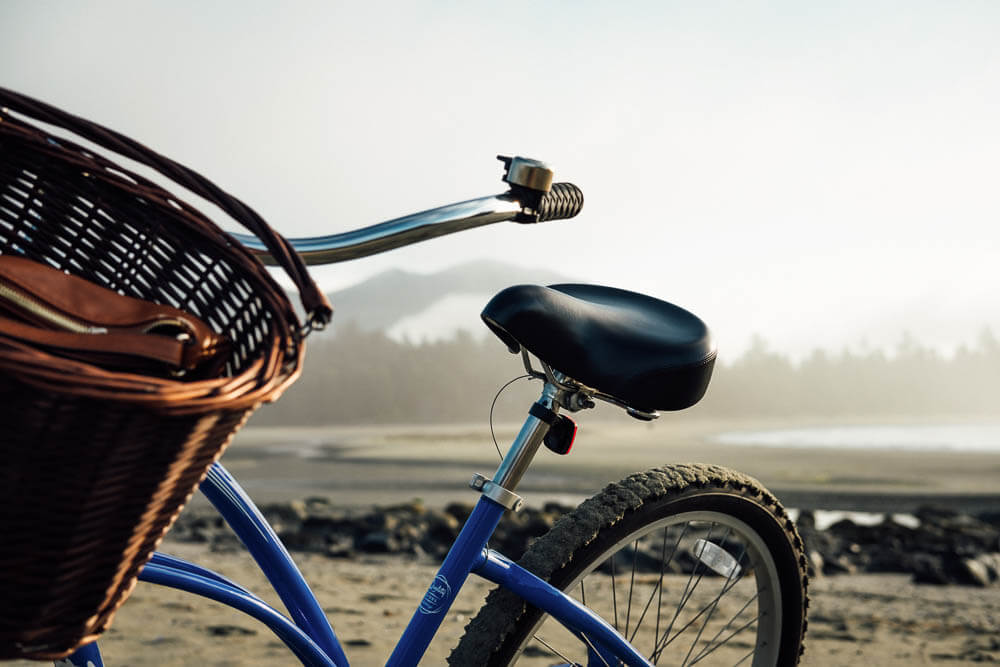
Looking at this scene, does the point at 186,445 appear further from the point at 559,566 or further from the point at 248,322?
the point at 559,566

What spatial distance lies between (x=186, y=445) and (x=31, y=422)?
0.13 metres

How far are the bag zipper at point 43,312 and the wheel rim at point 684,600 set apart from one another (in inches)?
32.1

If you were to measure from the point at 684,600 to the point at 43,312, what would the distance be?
1292 millimetres

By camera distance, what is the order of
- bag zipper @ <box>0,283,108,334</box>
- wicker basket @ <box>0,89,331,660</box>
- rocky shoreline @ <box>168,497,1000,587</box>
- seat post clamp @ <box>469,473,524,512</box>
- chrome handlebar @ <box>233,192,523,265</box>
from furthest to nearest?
1. rocky shoreline @ <box>168,497,1000,587</box>
2. seat post clamp @ <box>469,473,524,512</box>
3. chrome handlebar @ <box>233,192,523,265</box>
4. bag zipper @ <box>0,283,108,334</box>
5. wicker basket @ <box>0,89,331,660</box>

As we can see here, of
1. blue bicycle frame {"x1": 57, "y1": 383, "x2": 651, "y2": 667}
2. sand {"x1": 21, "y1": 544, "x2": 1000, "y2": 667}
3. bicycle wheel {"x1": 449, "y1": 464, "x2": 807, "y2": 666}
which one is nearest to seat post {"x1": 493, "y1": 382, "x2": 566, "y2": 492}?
Answer: blue bicycle frame {"x1": 57, "y1": 383, "x2": 651, "y2": 667}

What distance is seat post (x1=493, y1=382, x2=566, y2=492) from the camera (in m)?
1.38

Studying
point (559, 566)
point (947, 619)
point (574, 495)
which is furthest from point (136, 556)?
point (574, 495)

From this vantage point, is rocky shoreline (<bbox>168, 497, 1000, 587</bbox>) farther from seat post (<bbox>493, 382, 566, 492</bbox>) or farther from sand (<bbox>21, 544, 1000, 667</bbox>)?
seat post (<bbox>493, 382, 566, 492</bbox>)

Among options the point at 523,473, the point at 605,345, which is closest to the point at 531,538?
the point at 523,473

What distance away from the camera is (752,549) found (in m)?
1.69

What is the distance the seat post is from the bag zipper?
24.9 inches

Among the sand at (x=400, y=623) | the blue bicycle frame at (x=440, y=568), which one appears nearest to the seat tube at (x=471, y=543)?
the blue bicycle frame at (x=440, y=568)

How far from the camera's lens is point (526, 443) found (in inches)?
54.8

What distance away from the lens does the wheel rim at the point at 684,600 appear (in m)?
1.59
